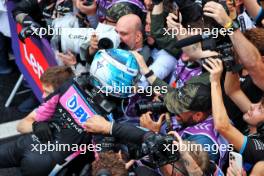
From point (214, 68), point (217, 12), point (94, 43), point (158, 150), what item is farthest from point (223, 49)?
point (94, 43)

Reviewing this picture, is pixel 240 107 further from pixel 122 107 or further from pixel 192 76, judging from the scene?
pixel 122 107

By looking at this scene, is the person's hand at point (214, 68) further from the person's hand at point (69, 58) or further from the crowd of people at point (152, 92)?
the person's hand at point (69, 58)

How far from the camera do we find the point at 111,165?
2996 millimetres

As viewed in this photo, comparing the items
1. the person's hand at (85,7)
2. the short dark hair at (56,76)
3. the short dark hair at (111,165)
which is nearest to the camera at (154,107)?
the short dark hair at (111,165)

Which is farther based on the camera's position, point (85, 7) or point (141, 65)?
point (85, 7)

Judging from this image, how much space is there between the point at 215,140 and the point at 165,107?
46 centimetres

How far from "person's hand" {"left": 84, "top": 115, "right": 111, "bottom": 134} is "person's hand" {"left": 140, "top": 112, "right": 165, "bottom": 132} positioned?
10.1 inches

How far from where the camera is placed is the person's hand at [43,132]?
3.79 meters

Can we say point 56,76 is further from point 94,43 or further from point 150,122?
point 150,122

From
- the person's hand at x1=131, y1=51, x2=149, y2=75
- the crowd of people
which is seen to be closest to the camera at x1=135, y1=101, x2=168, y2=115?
the crowd of people

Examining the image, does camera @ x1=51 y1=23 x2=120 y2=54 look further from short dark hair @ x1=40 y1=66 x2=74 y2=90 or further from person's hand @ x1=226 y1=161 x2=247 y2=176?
person's hand @ x1=226 y1=161 x2=247 y2=176

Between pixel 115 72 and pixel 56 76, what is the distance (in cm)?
76

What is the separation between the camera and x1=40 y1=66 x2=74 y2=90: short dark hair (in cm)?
408

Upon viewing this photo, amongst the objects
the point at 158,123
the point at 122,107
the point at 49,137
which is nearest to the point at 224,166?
the point at 158,123
